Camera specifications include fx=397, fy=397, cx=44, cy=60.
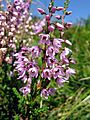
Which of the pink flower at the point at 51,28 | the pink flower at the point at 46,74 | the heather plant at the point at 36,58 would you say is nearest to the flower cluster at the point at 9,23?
the heather plant at the point at 36,58

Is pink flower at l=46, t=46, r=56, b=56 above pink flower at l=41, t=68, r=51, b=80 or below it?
above

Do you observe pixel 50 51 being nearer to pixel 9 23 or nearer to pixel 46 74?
pixel 46 74

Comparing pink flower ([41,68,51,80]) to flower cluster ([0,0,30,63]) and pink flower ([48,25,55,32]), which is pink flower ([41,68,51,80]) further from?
flower cluster ([0,0,30,63])

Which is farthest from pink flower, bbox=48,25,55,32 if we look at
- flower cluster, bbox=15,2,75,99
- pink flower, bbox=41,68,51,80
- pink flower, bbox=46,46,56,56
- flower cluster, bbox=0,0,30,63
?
flower cluster, bbox=0,0,30,63

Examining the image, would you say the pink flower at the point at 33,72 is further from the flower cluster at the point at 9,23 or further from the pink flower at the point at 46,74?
the flower cluster at the point at 9,23

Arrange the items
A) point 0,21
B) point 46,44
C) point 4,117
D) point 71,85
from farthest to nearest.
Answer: point 71,85 → point 4,117 → point 0,21 → point 46,44

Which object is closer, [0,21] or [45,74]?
[45,74]

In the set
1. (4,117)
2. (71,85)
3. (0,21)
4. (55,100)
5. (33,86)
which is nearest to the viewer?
(33,86)

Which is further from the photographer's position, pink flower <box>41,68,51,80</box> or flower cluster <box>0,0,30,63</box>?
flower cluster <box>0,0,30,63</box>

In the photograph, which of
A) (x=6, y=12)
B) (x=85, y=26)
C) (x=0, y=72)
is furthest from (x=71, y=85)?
(x=85, y=26)

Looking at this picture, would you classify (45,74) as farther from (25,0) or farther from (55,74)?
(25,0)

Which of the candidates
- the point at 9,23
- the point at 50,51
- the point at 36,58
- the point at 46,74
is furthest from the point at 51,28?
the point at 9,23
